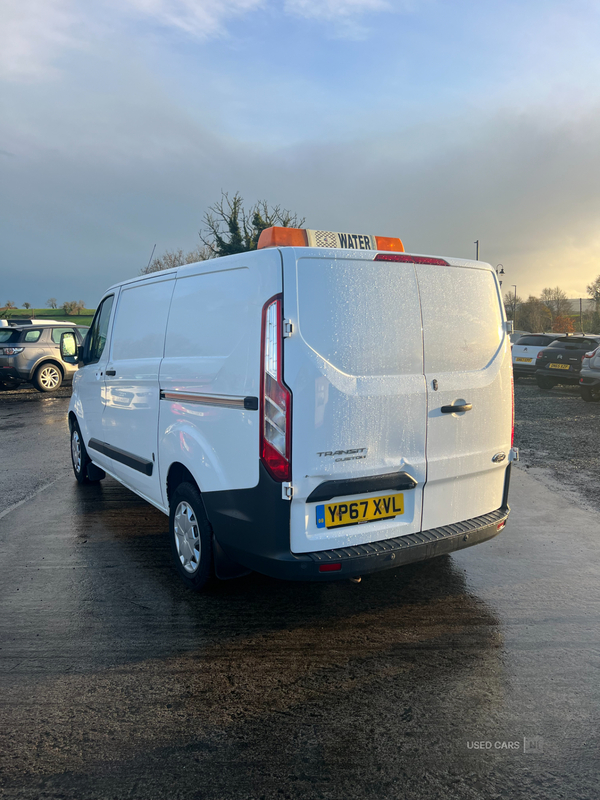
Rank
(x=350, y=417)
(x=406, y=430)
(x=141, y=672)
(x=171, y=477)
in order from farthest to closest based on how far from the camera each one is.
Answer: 1. (x=171, y=477)
2. (x=406, y=430)
3. (x=350, y=417)
4. (x=141, y=672)

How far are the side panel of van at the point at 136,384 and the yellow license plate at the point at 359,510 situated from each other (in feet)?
5.61

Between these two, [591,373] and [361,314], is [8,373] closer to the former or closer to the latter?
[591,373]

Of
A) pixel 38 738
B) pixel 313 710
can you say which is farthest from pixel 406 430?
pixel 38 738

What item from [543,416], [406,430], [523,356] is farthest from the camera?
[523,356]

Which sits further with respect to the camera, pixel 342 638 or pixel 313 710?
pixel 342 638

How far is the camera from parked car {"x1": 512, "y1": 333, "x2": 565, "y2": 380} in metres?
20.0

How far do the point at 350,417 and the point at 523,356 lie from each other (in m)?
18.6

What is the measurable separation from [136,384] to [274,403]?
6.88 feet

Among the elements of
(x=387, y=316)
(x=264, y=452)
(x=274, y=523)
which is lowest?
(x=274, y=523)

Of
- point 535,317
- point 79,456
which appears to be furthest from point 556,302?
point 79,456

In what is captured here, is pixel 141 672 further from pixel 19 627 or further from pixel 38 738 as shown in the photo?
pixel 19 627

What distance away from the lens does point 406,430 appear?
11.6 feet

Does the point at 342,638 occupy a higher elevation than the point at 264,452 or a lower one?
lower

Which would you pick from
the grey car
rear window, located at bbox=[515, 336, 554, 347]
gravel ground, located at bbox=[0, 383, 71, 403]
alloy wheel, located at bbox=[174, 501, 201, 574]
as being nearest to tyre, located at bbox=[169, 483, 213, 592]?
alloy wheel, located at bbox=[174, 501, 201, 574]
